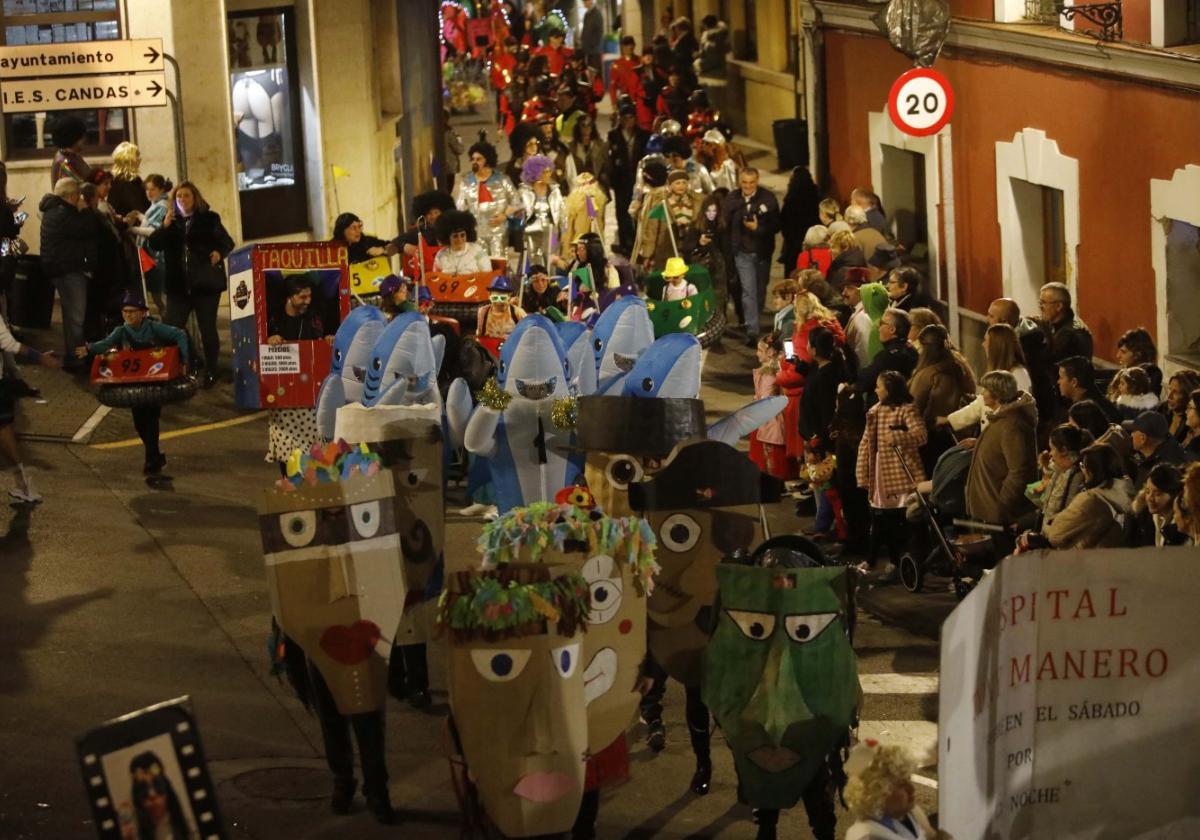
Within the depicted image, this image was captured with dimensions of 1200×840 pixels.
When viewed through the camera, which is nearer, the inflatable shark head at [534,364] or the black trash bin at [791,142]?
the inflatable shark head at [534,364]

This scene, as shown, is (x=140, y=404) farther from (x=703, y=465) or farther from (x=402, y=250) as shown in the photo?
(x=703, y=465)

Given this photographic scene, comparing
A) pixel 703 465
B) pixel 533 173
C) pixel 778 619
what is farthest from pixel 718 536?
pixel 533 173

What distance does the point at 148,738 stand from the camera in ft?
23.6

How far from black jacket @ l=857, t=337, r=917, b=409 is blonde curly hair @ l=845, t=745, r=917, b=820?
7059mm

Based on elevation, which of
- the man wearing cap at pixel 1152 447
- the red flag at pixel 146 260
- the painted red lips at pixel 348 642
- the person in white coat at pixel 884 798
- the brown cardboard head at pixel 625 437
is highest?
the red flag at pixel 146 260

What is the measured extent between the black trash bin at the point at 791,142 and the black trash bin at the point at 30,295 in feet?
37.2

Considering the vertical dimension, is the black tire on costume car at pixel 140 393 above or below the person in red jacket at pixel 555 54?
below

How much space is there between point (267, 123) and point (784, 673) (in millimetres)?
15713

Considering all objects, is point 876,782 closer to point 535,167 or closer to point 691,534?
point 691,534

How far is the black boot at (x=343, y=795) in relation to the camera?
403 inches

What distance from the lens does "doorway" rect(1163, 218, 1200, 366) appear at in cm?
1672

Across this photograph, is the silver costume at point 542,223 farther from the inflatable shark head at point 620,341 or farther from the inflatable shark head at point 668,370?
the inflatable shark head at point 668,370

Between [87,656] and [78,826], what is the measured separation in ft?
8.65

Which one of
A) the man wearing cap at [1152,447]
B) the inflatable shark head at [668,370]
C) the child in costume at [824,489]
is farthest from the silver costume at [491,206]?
the man wearing cap at [1152,447]
